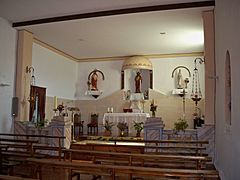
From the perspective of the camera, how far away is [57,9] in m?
6.25

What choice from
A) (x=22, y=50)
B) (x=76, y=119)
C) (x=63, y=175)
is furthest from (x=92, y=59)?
(x=63, y=175)

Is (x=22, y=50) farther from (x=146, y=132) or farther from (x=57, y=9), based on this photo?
(x=146, y=132)

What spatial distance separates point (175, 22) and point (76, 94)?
583 centimetres

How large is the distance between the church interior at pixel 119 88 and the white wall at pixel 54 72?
35mm

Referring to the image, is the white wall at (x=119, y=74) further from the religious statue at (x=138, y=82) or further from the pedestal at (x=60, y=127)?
the pedestal at (x=60, y=127)

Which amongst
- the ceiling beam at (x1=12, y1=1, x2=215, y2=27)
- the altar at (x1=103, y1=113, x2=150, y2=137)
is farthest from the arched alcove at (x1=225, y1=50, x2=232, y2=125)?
the altar at (x1=103, y1=113, x2=150, y2=137)

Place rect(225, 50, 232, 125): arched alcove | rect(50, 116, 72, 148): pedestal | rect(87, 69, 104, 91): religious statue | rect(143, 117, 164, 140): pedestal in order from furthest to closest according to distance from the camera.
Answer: rect(87, 69, 104, 91): religious statue
rect(50, 116, 72, 148): pedestal
rect(143, 117, 164, 140): pedestal
rect(225, 50, 232, 125): arched alcove

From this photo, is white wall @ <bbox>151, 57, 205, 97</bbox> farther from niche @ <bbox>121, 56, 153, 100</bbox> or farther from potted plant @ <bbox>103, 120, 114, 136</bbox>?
potted plant @ <bbox>103, 120, 114, 136</bbox>

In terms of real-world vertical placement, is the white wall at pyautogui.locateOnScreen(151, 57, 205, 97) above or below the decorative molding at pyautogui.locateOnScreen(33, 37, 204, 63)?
below

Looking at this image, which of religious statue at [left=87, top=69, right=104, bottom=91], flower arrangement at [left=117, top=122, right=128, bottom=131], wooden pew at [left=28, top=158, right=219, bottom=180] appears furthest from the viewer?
religious statue at [left=87, top=69, right=104, bottom=91]

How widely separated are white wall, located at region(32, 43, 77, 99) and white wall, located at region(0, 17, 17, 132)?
1.36 m

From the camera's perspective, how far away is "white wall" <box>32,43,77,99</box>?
343 inches

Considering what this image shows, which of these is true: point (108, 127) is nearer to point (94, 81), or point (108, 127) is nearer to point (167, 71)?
point (94, 81)

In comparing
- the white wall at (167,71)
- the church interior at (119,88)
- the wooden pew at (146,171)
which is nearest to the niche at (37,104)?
the church interior at (119,88)
